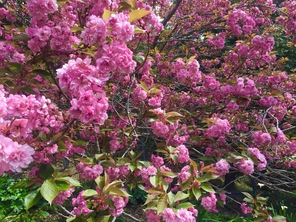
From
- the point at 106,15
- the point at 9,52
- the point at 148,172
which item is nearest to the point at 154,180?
the point at 148,172

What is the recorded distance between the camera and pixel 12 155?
3.19 ft

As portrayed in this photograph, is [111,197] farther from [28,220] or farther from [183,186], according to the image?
[28,220]

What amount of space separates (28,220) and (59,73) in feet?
11.9

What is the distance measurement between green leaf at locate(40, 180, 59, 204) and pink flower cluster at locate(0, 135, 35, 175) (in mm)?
308

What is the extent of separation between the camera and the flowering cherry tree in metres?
1.20

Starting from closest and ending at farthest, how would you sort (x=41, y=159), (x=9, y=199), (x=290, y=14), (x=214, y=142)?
(x=41, y=159)
(x=214, y=142)
(x=290, y=14)
(x=9, y=199)

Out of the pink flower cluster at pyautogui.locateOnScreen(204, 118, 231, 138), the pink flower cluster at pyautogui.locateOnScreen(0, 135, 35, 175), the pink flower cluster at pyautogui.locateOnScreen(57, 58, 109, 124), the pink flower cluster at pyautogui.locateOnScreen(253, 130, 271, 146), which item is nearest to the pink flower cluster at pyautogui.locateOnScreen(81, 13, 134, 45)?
the pink flower cluster at pyautogui.locateOnScreen(57, 58, 109, 124)

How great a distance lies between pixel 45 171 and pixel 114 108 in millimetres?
794

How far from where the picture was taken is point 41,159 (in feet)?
4.65

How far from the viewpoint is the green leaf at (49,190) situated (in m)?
1.26

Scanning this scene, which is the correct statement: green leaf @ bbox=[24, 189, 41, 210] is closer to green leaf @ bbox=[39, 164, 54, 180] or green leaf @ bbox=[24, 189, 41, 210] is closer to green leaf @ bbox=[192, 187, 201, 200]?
green leaf @ bbox=[39, 164, 54, 180]

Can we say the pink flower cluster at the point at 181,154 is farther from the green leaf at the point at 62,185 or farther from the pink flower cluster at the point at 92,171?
the green leaf at the point at 62,185

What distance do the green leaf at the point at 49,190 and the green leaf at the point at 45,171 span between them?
62 mm

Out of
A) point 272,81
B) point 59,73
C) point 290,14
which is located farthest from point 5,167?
point 290,14
